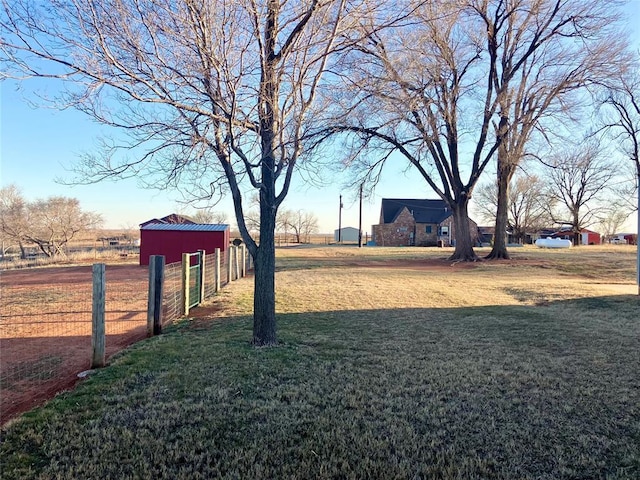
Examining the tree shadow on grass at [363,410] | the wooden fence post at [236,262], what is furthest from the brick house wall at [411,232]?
the tree shadow on grass at [363,410]

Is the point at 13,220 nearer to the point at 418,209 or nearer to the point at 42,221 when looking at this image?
the point at 42,221

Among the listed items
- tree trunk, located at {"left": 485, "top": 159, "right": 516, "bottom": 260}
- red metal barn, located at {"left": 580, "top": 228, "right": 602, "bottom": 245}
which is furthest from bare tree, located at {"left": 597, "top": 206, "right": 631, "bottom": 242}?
tree trunk, located at {"left": 485, "top": 159, "right": 516, "bottom": 260}

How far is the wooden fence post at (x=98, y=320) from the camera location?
444 centimetres

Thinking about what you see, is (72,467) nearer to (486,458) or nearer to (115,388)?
(115,388)

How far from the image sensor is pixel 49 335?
612 centimetres

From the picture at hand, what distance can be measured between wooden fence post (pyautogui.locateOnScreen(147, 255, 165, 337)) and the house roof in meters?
46.9

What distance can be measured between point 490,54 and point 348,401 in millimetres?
20686

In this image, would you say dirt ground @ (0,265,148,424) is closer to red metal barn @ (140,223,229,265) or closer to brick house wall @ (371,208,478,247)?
red metal barn @ (140,223,229,265)

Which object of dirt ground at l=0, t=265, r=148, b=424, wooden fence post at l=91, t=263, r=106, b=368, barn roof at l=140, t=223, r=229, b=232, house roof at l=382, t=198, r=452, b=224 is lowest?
dirt ground at l=0, t=265, r=148, b=424

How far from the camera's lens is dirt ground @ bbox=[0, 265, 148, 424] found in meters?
3.92

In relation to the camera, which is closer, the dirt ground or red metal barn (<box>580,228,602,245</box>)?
the dirt ground

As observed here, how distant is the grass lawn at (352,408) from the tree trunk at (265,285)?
26 centimetres

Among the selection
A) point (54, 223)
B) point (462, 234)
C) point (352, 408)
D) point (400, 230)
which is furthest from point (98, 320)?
point (400, 230)

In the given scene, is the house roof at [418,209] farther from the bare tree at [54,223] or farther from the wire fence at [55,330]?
the wire fence at [55,330]
